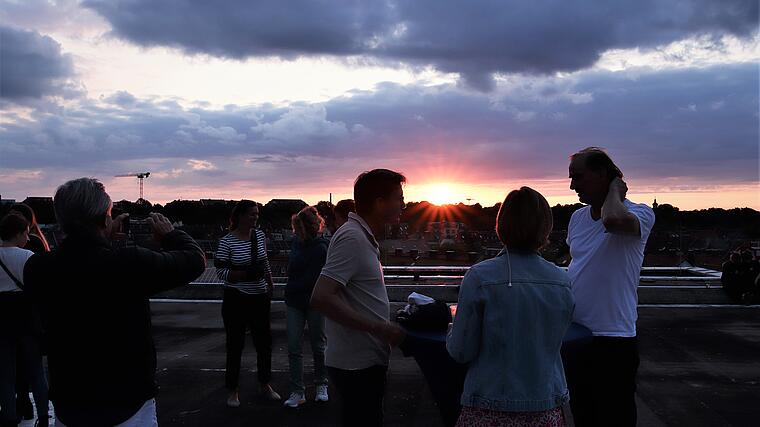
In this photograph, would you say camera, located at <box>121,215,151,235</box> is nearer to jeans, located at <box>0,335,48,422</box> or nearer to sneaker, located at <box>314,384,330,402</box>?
jeans, located at <box>0,335,48,422</box>

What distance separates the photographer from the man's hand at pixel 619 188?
3123 millimetres

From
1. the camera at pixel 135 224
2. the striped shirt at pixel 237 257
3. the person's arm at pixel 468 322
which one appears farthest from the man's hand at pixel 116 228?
the striped shirt at pixel 237 257

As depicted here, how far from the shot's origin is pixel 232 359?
5648mm

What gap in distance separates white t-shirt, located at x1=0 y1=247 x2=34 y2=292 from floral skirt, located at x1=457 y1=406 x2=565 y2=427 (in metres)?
3.65

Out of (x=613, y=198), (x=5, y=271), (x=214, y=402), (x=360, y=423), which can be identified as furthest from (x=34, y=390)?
(x=613, y=198)

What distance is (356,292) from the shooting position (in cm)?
293

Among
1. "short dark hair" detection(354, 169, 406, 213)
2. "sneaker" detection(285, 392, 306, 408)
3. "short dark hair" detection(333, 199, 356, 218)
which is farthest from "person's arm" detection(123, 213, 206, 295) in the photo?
"sneaker" detection(285, 392, 306, 408)

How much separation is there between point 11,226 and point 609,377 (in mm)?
4367

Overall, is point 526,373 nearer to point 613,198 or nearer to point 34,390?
point 613,198

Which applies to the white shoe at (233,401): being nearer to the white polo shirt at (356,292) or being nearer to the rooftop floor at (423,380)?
the rooftop floor at (423,380)

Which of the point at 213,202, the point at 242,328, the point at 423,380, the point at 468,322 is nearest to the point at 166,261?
the point at 468,322

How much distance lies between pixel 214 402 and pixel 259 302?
1.08m

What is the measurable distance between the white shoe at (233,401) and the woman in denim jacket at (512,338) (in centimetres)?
371

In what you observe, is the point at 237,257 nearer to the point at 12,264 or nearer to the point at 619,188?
the point at 12,264
